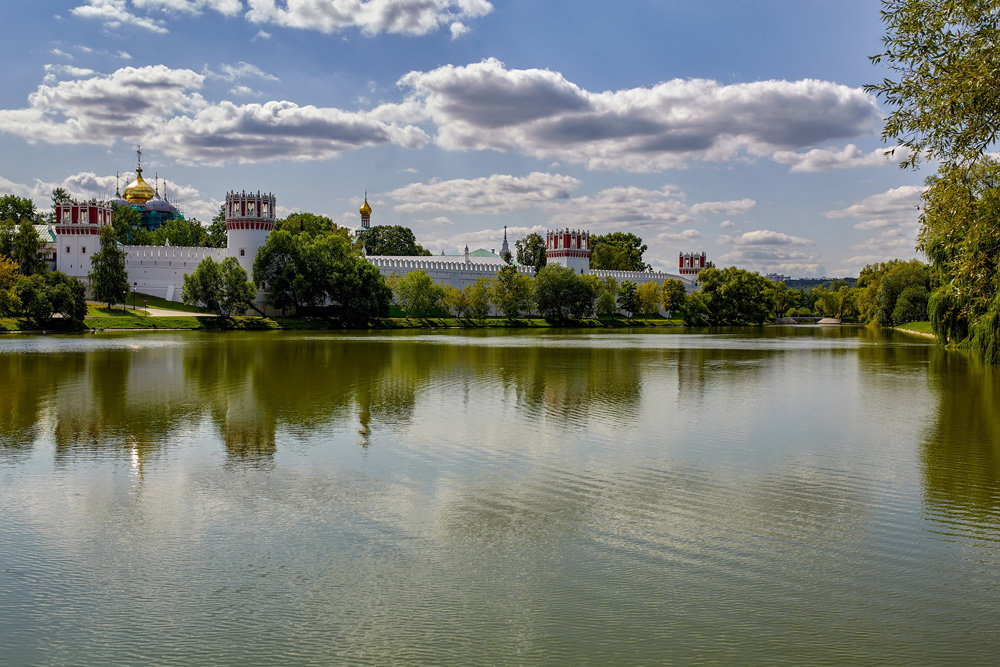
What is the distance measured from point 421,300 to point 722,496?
51.9m

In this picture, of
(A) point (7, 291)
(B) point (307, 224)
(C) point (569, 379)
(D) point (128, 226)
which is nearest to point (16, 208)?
(D) point (128, 226)

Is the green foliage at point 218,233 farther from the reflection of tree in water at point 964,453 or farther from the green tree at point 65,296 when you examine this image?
the reflection of tree in water at point 964,453

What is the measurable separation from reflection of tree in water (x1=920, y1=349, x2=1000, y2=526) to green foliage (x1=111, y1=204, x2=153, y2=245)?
64.9 meters

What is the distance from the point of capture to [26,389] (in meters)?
16.6

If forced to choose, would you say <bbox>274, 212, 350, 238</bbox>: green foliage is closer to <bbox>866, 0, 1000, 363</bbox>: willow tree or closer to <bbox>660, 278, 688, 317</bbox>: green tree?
<bbox>660, 278, 688, 317</bbox>: green tree

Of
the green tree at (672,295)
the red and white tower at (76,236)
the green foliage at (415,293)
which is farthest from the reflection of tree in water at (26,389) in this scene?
the green tree at (672,295)

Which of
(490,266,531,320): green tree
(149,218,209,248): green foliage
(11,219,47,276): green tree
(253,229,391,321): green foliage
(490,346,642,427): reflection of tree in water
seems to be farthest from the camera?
(149,218,209,248): green foliage

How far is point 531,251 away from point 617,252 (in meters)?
9.52

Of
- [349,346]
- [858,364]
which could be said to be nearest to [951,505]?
[858,364]

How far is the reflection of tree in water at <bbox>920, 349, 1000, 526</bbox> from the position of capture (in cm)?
799

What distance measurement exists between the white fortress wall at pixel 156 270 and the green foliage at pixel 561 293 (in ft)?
84.0

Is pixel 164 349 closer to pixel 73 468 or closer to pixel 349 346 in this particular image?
pixel 349 346

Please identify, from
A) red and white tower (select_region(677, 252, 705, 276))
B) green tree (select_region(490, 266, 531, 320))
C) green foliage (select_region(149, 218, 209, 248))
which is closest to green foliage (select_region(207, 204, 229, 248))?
green foliage (select_region(149, 218, 209, 248))

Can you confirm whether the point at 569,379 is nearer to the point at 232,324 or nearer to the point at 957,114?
the point at 957,114
